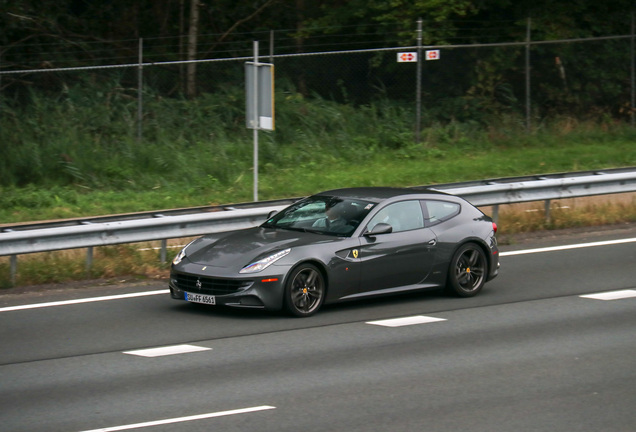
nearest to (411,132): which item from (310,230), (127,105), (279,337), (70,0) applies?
(127,105)

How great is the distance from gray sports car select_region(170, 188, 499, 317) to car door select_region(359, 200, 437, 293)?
0.01 metres

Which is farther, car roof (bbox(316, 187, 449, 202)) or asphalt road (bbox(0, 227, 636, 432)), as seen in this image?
car roof (bbox(316, 187, 449, 202))

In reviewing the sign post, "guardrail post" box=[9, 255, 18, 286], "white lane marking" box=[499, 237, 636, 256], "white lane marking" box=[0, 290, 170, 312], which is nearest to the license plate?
"white lane marking" box=[0, 290, 170, 312]

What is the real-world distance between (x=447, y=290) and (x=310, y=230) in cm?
183

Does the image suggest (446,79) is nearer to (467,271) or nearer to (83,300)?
(467,271)

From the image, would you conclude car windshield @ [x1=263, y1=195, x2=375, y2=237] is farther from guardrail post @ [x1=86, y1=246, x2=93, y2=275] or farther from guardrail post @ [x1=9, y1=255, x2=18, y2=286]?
guardrail post @ [x1=9, y1=255, x2=18, y2=286]

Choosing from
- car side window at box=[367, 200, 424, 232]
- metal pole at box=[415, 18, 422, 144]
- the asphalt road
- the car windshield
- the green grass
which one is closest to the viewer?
the asphalt road

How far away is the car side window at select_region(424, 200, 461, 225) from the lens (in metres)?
12.3

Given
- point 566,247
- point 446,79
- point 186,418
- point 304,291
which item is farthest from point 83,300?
point 446,79

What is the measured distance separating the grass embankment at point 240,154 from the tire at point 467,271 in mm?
5635

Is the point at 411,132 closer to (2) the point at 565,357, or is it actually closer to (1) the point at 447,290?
(1) the point at 447,290

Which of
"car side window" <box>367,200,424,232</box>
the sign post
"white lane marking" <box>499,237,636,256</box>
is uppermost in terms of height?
the sign post

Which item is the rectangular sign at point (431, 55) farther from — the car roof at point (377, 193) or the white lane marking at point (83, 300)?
the white lane marking at point (83, 300)

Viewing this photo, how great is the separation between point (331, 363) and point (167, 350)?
159 cm
